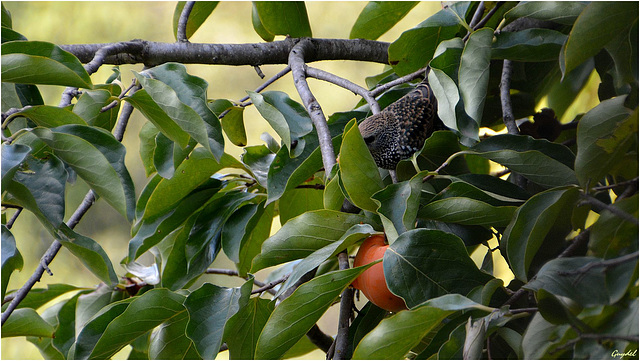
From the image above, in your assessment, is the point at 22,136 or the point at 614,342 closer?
the point at 614,342

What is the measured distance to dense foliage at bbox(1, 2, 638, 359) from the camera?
1.38ft

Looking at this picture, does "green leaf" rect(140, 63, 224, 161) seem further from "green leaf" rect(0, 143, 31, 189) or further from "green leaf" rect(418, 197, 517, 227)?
"green leaf" rect(418, 197, 517, 227)

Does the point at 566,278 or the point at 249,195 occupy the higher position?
the point at 249,195

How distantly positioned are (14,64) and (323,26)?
2.13m

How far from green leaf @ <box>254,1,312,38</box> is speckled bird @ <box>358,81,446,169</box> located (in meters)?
0.20

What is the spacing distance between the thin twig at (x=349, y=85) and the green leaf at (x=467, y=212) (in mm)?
178

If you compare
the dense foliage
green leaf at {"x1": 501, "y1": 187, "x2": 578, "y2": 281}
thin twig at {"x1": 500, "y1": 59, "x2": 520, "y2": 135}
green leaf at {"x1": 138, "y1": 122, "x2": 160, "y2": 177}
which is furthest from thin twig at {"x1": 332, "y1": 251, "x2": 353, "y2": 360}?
green leaf at {"x1": 138, "y1": 122, "x2": 160, "y2": 177}

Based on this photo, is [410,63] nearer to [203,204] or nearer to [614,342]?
[203,204]

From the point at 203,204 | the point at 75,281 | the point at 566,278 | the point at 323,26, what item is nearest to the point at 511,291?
the point at 566,278

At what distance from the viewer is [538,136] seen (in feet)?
2.56

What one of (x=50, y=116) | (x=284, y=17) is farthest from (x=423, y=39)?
(x=50, y=116)

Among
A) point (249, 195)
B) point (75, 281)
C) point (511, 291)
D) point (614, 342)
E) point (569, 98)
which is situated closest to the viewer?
point (614, 342)

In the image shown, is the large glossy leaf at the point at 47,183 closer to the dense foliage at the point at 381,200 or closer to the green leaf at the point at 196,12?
the dense foliage at the point at 381,200

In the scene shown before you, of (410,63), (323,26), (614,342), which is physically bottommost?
(614,342)
